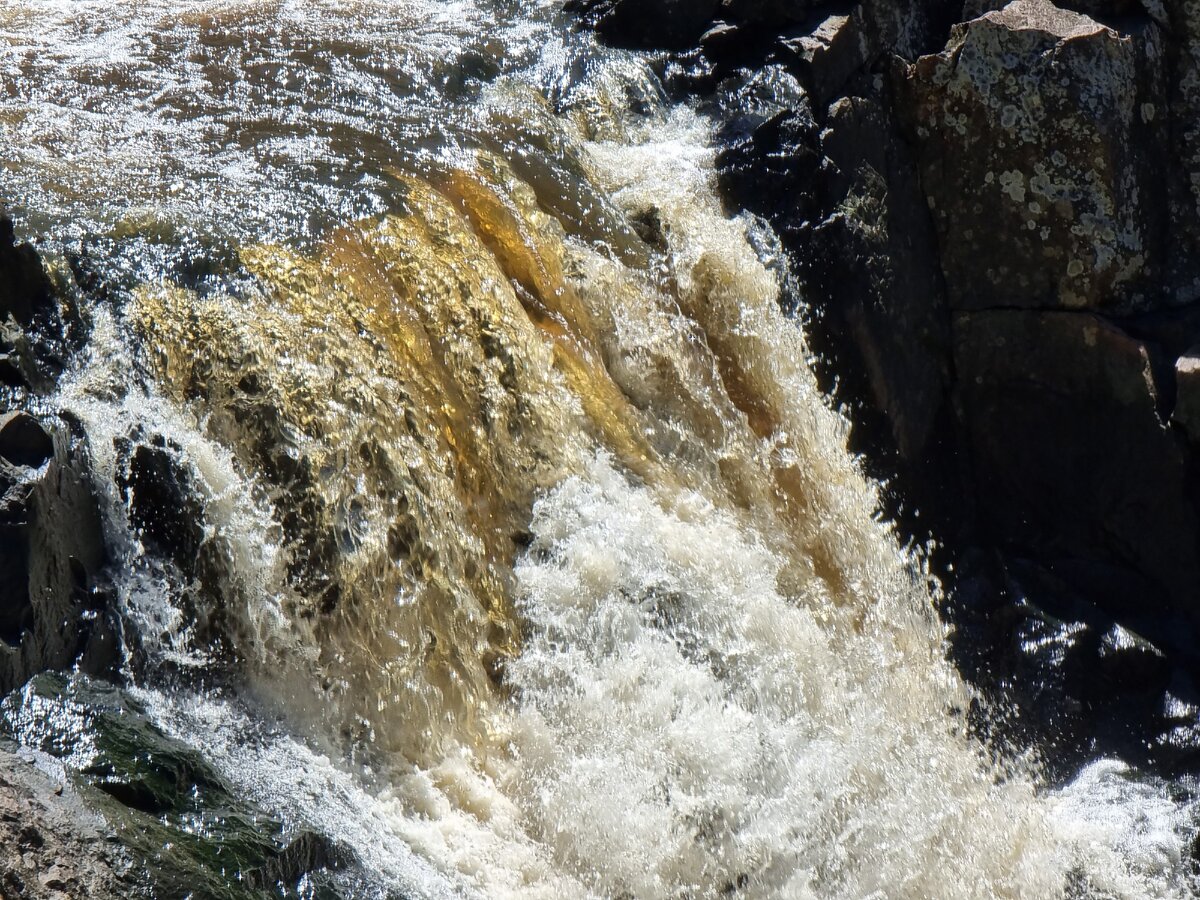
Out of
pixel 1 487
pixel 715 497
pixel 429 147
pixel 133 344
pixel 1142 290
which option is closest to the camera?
pixel 1 487

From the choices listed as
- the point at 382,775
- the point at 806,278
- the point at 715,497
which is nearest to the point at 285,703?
the point at 382,775

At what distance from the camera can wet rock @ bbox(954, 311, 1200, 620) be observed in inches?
261

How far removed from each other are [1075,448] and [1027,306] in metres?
0.82

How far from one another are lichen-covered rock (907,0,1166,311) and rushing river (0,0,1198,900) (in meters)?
1.32

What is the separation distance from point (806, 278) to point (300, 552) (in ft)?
10.9

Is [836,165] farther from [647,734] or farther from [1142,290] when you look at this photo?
[647,734]

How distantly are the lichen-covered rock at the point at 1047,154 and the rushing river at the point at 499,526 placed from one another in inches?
52.0

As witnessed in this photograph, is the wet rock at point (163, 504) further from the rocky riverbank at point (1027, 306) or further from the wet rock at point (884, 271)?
the wet rock at point (884, 271)

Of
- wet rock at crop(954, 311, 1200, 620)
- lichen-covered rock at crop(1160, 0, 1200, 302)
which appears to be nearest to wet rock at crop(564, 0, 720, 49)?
wet rock at crop(954, 311, 1200, 620)

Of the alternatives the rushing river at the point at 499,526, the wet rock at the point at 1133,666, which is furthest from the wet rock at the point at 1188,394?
the rushing river at the point at 499,526

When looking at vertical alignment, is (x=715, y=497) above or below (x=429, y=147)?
below

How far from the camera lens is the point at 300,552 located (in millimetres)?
4430

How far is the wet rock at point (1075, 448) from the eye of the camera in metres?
6.64

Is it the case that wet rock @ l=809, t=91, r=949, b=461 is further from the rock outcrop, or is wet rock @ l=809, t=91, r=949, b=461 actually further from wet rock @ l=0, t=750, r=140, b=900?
wet rock @ l=0, t=750, r=140, b=900
